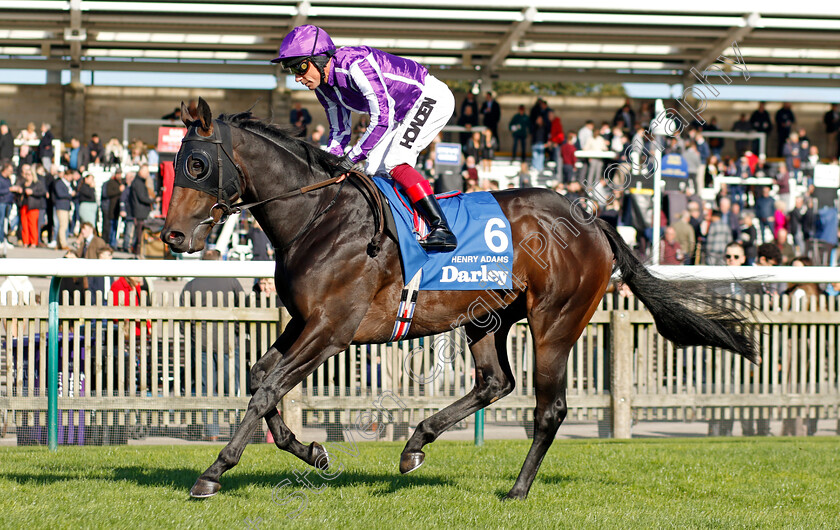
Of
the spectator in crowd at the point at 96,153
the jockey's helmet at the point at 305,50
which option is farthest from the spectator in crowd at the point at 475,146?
the jockey's helmet at the point at 305,50

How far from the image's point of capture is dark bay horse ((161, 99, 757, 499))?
4.42 meters

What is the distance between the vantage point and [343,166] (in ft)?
15.8

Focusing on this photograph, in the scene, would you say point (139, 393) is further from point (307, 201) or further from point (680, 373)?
point (680, 373)

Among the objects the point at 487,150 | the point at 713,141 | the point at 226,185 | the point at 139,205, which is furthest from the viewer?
the point at 713,141

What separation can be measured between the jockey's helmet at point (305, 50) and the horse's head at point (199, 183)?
473mm

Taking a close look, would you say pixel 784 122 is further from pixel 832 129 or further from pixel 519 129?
pixel 519 129

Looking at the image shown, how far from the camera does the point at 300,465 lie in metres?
5.55

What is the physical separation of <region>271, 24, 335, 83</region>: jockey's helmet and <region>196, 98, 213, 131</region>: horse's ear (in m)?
0.47

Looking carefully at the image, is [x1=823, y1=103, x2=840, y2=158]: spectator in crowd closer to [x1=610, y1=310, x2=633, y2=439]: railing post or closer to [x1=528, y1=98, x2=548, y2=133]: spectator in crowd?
[x1=528, y1=98, x2=548, y2=133]: spectator in crowd

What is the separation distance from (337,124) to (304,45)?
1.80 ft

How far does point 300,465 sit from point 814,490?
2.84 m

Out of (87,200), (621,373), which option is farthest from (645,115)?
(621,373)

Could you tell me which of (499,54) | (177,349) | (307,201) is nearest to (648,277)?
(307,201)

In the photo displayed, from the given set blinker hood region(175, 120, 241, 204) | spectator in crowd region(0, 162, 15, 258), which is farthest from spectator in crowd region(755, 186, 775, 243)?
blinker hood region(175, 120, 241, 204)
